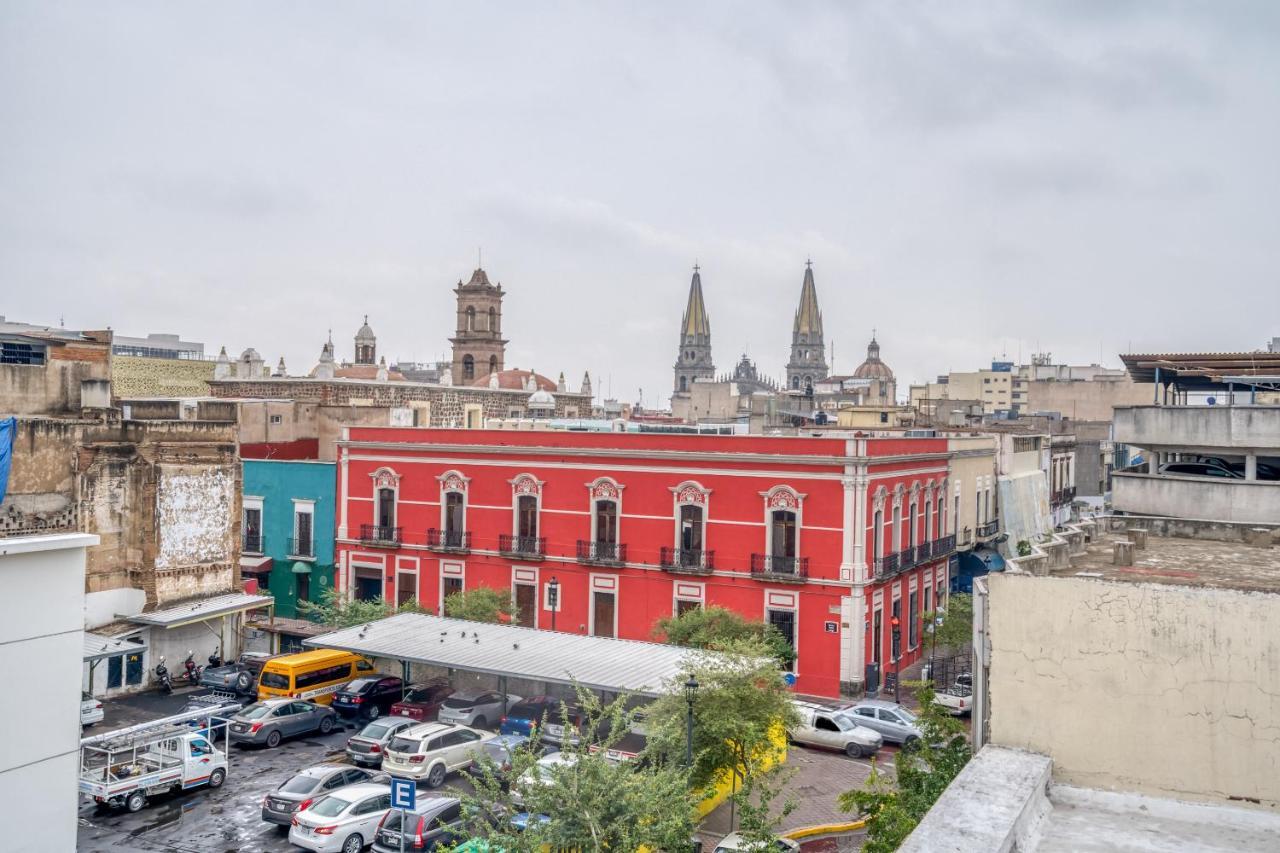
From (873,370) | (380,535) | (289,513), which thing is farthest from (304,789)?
(873,370)

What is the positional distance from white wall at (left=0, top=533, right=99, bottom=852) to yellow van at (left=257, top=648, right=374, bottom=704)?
1219cm

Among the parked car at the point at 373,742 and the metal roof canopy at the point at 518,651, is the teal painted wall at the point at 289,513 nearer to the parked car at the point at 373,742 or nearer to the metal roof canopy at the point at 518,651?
the metal roof canopy at the point at 518,651

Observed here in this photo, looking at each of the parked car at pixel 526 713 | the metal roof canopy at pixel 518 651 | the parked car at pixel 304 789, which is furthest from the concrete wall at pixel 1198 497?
the parked car at pixel 304 789

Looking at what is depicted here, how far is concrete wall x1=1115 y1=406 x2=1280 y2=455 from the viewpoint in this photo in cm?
2419

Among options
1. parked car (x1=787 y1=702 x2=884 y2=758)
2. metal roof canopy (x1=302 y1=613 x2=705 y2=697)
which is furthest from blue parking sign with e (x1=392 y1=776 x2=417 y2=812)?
parked car (x1=787 y1=702 x2=884 y2=758)

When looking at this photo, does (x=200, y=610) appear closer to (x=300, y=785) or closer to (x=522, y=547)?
(x=522, y=547)

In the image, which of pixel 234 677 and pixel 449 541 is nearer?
pixel 234 677

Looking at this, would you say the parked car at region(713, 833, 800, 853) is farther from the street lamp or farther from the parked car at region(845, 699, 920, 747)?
the parked car at region(845, 699, 920, 747)

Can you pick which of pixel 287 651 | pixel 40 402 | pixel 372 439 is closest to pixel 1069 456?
pixel 372 439

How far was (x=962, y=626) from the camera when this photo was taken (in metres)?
33.2

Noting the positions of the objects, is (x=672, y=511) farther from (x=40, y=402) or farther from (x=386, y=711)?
(x=40, y=402)

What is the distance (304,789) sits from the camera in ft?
67.5

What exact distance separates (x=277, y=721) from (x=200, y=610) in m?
7.28

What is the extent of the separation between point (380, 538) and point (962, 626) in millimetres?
20102
